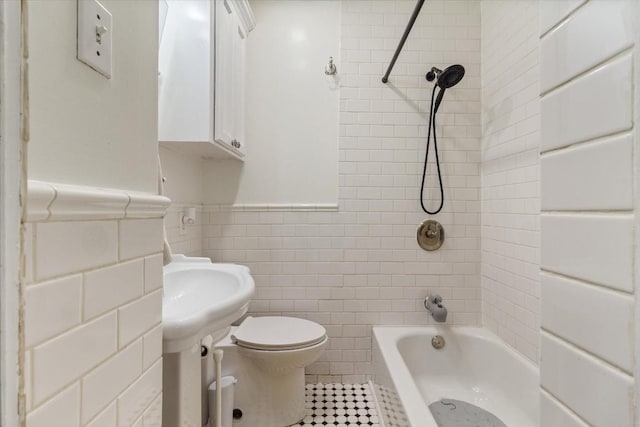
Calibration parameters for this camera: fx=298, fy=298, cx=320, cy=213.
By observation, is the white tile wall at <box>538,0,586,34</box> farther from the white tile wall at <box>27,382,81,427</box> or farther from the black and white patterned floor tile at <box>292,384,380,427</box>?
the black and white patterned floor tile at <box>292,384,380,427</box>

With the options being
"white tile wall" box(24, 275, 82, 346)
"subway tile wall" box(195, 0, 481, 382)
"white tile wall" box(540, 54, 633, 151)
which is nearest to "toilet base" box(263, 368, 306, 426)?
"subway tile wall" box(195, 0, 481, 382)

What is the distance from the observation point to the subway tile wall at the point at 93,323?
0.34 metres

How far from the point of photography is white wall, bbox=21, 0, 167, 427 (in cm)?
35

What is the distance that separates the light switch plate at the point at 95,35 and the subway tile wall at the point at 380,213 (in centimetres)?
152

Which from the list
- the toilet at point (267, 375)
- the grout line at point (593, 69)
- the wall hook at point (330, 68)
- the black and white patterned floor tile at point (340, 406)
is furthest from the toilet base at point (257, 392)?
the wall hook at point (330, 68)

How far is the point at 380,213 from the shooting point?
198cm

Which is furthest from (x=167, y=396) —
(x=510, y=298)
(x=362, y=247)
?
(x=510, y=298)

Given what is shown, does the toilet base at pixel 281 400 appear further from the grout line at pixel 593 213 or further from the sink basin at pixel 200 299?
the grout line at pixel 593 213

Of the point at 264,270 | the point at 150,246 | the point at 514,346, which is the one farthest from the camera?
the point at 264,270

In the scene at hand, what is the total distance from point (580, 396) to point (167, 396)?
0.83m

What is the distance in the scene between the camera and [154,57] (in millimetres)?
625

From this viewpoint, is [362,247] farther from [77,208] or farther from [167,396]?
[77,208]

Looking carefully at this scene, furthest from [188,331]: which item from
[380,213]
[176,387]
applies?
[380,213]

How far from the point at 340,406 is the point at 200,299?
3.61 ft
